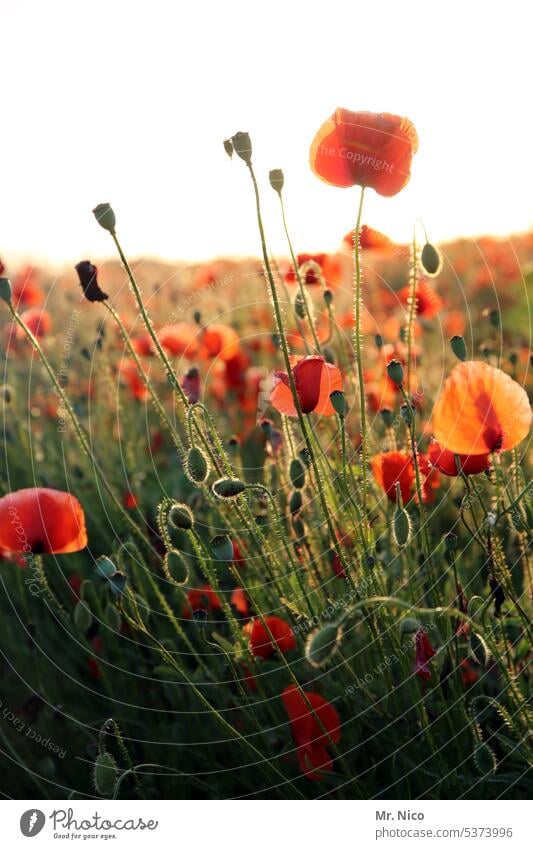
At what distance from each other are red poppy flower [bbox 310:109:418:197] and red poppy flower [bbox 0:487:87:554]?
567 mm

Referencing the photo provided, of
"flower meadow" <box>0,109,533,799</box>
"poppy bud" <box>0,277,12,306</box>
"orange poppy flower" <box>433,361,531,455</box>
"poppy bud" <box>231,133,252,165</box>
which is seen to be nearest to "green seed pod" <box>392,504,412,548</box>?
"flower meadow" <box>0,109,533,799</box>

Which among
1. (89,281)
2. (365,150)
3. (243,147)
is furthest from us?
(89,281)

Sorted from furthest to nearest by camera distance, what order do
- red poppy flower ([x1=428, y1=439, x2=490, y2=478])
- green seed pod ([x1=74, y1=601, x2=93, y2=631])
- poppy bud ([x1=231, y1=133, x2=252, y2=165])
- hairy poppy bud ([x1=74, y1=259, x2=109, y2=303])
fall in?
green seed pod ([x1=74, y1=601, x2=93, y2=631]) < hairy poppy bud ([x1=74, y1=259, x2=109, y2=303]) < red poppy flower ([x1=428, y1=439, x2=490, y2=478]) < poppy bud ([x1=231, y1=133, x2=252, y2=165])

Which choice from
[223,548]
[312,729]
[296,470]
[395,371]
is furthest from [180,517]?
[312,729]

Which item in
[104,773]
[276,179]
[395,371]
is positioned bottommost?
[104,773]

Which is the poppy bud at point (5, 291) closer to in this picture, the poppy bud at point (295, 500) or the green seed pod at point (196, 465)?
the green seed pod at point (196, 465)

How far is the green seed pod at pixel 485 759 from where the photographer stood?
1073mm

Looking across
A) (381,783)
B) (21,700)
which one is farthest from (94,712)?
(381,783)

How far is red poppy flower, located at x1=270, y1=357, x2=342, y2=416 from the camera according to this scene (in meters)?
1.08

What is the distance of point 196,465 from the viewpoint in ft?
3.48

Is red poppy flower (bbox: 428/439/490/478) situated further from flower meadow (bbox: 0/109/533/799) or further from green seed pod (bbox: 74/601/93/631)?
green seed pod (bbox: 74/601/93/631)
